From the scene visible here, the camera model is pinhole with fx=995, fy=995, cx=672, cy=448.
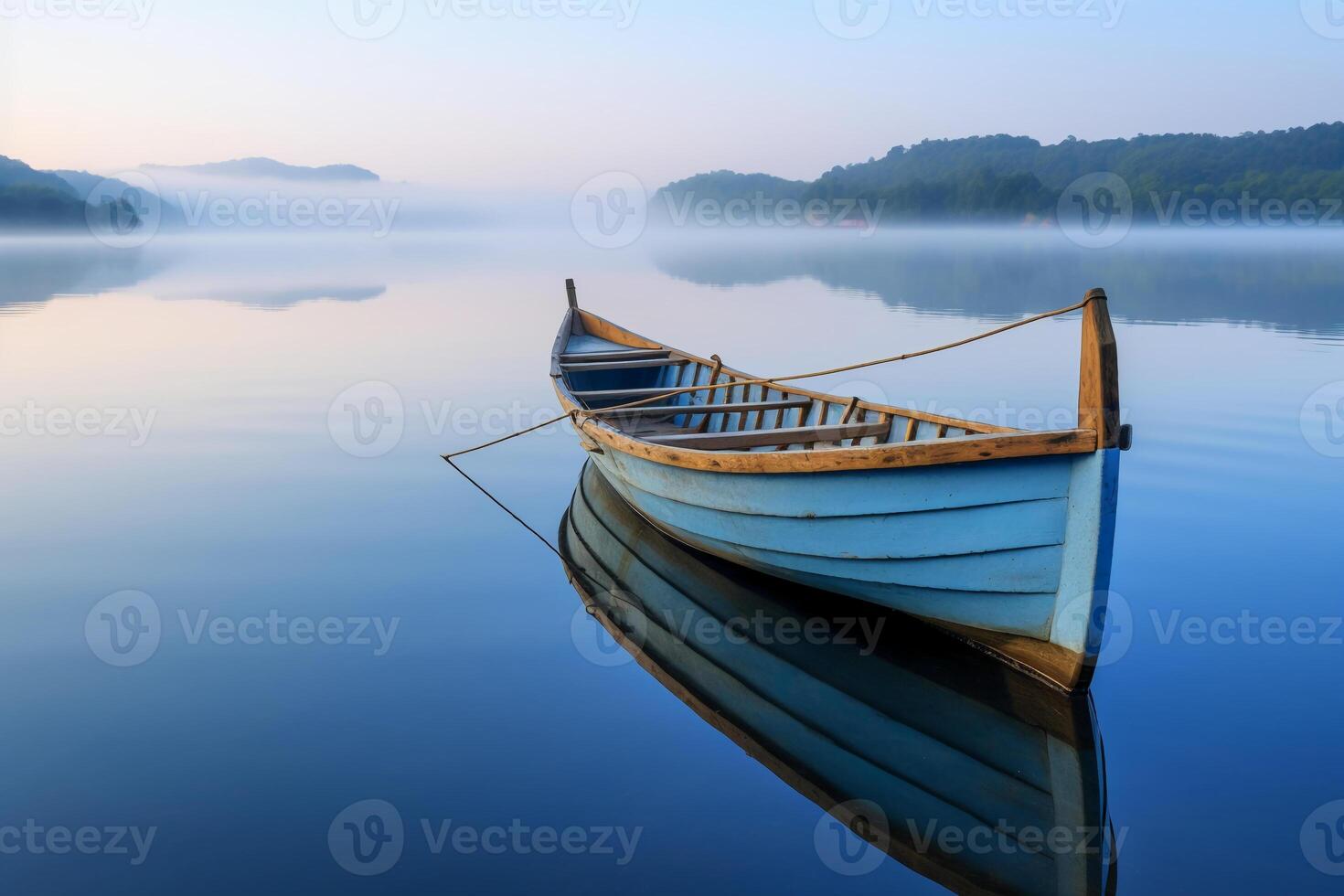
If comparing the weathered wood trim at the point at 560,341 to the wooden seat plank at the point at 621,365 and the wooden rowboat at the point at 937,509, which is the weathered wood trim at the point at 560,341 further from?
the wooden rowboat at the point at 937,509

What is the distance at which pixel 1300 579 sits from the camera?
7570mm

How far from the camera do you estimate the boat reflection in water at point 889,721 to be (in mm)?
4520

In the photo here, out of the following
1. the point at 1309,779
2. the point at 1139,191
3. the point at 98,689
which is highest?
the point at 1139,191

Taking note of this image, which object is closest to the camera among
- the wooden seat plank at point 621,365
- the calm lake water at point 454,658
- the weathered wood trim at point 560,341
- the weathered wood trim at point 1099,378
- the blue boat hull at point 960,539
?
the calm lake water at point 454,658

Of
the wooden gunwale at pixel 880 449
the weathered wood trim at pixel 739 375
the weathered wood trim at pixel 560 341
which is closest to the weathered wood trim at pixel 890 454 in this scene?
the wooden gunwale at pixel 880 449

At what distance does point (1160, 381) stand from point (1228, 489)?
7043 millimetres

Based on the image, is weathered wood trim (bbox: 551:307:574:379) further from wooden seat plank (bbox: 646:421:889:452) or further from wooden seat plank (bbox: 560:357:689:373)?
wooden seat plank (bbox: 646:421:889:452)

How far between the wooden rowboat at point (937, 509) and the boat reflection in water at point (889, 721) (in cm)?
31

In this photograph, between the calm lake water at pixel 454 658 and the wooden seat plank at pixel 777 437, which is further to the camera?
the wooden seat plank at pixel 777 437

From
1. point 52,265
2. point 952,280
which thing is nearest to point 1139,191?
point 952,280

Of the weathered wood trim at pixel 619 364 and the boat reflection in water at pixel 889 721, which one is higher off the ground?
the weathered wood trim at pixel 619 364

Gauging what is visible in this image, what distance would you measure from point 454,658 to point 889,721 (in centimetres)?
278

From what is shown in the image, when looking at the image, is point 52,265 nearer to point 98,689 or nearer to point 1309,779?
point 98,689

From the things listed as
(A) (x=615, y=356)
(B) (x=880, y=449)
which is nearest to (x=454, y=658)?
(B) (x=880, y=449)
